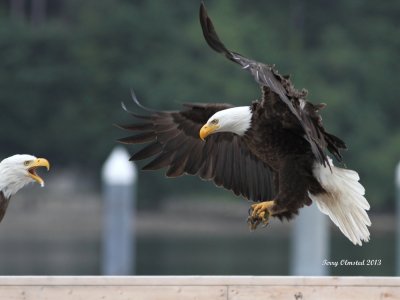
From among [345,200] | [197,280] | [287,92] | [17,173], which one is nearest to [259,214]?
[345,200]

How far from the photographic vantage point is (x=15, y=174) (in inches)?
282

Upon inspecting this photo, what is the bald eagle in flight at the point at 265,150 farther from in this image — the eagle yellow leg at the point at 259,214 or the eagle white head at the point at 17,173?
the eagle white head at the point at 17,173

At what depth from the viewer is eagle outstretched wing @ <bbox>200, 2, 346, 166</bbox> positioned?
21.1ft

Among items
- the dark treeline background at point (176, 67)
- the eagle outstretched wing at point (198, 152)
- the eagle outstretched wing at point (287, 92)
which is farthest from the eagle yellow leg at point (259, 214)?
the dark treeline background at point (176, 67)

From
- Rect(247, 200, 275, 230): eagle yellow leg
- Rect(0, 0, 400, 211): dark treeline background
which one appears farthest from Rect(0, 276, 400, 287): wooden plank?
Rect(0, 0, 400, 211): dark treeline background

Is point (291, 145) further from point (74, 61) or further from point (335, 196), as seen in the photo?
point (74, 61)

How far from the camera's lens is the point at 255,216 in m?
6.98

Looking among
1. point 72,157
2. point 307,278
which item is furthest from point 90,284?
point 72,157

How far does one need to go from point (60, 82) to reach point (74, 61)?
971 millimetres

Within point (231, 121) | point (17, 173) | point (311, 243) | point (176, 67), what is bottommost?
point (17, 173)

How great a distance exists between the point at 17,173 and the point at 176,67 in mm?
25164

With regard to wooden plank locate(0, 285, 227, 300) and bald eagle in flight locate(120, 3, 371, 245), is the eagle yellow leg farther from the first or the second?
wooden plank locate(0, 285, 227, 300)

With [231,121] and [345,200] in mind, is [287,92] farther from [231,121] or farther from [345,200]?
[345,200]

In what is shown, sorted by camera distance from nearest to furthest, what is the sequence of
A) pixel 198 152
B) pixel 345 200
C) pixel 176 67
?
pixel 345 200
pixel 198 152
pixel 176 67
